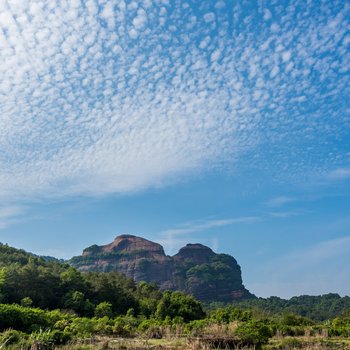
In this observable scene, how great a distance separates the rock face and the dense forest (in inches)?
2405

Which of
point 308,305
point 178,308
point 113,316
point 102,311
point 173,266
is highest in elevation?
point 173,266

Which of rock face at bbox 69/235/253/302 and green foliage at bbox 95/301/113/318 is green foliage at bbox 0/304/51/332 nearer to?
green foliage at bbox 95/301/113/318

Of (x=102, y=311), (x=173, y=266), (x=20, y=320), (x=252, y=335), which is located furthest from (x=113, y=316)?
(x=173, y=266)

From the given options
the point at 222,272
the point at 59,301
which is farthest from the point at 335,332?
the point at 222,272

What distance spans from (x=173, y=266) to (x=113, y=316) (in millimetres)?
85055

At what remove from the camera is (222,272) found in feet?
376

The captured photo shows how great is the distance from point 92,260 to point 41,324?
10986 centimetres

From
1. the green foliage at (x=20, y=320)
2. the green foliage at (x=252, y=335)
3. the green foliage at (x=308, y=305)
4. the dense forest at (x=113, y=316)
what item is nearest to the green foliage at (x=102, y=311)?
the dense forest at (x=113, y=316)

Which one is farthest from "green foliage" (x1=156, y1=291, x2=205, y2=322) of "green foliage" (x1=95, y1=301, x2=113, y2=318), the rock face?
the rock face

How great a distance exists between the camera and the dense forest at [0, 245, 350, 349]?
17406 mm

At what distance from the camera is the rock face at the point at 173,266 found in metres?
107

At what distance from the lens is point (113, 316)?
33438 mm

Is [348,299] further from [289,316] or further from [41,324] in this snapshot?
[41,324]

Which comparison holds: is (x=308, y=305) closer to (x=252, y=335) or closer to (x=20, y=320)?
(x=252, y=335)
